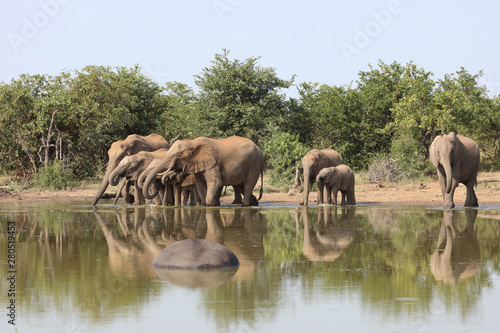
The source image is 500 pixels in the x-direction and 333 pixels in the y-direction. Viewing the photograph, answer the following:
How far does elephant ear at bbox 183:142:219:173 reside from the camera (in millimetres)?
21906

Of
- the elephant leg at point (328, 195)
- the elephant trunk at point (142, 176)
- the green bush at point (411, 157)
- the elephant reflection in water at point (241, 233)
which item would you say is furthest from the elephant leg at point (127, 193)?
the green bush at point (411, 157)

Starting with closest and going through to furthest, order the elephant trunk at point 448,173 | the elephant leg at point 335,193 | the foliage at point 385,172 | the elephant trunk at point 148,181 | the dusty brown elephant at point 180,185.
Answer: the elephant trunk at point 448,173
the elephant trunk at point 148,181
the dusty brown elephant at point 180,185
the elephant leg at point 335,193
the foliage at point 385,172

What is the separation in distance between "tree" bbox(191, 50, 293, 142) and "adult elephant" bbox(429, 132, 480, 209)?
13105 millimetres

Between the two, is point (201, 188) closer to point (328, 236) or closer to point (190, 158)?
point (190, 158)

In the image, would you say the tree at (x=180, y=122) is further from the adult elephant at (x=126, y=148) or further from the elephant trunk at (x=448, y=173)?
the elephant trunk at (x=448, y=173)

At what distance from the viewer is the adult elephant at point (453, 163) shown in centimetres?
2066

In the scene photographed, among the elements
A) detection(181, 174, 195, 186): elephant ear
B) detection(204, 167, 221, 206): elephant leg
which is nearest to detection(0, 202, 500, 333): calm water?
detection(204, 167, 221, 206): elephant leg

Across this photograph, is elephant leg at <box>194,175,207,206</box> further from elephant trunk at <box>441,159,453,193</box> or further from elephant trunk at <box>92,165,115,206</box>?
elephant trunk at <box>441,159,453,193</box>

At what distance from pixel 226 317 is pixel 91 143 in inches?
1049

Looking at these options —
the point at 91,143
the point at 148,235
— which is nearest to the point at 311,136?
the point at 91,143

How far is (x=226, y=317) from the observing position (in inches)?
278

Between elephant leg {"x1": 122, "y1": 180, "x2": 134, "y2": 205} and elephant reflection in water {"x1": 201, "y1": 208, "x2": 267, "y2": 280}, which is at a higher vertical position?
elephant leg {"x1": 122, "y1": 180, "x2": 134, "y2": 205}

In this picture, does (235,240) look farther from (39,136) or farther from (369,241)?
(39,136)

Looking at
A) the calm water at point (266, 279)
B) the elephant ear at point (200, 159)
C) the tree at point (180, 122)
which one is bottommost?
the calm water at point (266, 279)
